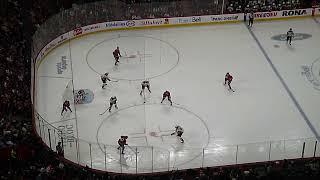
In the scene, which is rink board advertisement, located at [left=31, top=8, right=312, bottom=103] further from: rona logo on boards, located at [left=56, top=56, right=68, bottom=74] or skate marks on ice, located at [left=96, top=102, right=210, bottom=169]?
skate marks on ice, located at [left=96, top=102, right=210, bottom=169]

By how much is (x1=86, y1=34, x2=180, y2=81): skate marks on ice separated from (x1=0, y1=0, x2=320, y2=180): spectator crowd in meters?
1.18

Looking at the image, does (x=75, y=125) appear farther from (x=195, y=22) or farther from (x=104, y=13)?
(x=195, y=22)

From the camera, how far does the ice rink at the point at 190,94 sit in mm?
15172

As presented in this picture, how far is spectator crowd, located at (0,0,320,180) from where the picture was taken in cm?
1341

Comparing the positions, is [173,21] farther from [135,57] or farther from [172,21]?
[135,57]

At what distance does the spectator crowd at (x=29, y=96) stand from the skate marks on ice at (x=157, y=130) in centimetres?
115

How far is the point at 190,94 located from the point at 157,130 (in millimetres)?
2251

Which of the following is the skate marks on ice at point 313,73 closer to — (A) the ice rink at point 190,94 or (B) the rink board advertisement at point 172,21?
(A) the ice rink at point 190,94

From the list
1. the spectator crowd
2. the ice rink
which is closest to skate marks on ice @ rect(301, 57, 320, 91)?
the ice rink

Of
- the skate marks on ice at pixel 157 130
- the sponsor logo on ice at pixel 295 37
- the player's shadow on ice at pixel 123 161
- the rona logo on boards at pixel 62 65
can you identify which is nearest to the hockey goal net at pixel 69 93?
the rona logo on boards at pixel 62 65

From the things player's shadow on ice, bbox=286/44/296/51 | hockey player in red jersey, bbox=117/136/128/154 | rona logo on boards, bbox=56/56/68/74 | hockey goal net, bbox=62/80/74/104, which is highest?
player's shadow on ice, bbox=286/44/296/51

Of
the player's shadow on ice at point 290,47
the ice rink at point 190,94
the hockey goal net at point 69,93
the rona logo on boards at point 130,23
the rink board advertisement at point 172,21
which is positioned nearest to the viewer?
the ice rink at point 190,94

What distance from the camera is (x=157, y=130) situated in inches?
633

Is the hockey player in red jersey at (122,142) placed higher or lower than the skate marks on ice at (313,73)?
lower
